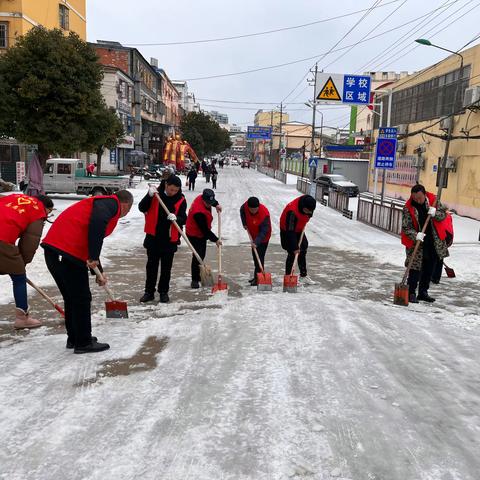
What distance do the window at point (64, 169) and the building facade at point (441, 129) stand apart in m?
13.9

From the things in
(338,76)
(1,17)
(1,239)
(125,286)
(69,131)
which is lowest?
(125,286)

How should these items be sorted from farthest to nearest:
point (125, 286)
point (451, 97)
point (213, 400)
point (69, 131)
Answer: point (451, 97) → point (69, 131) → point (125, 286) → point (213, 400)

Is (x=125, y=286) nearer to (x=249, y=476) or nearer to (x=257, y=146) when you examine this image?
(x=249, y=476)

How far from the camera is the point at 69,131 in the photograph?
672 inches

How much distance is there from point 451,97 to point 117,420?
22.8m

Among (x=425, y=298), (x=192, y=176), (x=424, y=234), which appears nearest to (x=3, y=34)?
(x=192, y=176)

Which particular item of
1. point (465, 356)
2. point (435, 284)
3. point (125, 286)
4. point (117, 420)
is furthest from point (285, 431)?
point (435, 284)

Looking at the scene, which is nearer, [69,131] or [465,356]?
[465,356]

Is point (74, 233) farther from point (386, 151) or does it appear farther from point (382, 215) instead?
point (386, 151)

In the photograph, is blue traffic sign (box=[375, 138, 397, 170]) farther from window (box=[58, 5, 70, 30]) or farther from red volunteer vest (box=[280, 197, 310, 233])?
window (box=[58, 5, 70, 30])

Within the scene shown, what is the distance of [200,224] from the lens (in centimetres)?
669

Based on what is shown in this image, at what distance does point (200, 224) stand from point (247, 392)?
3.58 meters

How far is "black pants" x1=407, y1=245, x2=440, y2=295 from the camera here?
646cm

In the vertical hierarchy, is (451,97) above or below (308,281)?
above
